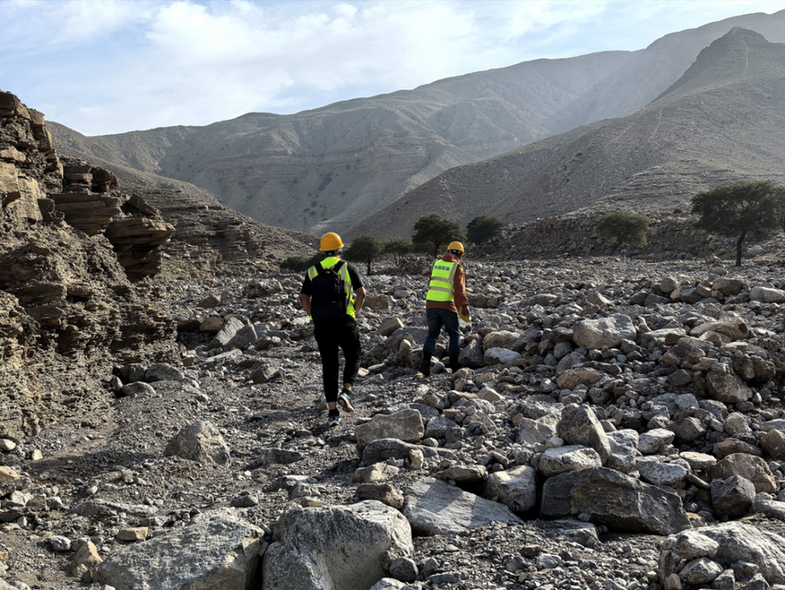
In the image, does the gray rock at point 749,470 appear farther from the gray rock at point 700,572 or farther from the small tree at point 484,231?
the small tree at point 484,231

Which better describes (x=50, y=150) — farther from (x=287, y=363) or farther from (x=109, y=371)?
(x=287, y=363)

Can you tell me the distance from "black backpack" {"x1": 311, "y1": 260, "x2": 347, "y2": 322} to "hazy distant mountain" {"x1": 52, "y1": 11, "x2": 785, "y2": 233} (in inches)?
3372

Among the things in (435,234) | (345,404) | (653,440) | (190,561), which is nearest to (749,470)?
(653,440)

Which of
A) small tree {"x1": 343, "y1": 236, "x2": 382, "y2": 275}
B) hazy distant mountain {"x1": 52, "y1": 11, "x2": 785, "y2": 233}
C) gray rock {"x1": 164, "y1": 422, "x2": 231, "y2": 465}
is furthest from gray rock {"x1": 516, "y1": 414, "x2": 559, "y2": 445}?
hazy distant mountain {"x1": 52, "y1": 11, "x2": 785, "y2": 233}

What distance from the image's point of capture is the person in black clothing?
19.4 ft

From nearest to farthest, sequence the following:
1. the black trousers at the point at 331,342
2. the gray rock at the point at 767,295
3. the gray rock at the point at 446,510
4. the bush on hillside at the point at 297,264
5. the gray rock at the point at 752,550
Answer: the gray rock at the point at 752,550, the gray rock at the point at 446,510, the black trousers at the point at 331,342, the gray rock at the point at 767,295, the bush on hillside at the point at 297,264

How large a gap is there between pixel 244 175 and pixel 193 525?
426 feet

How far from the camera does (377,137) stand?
130875mm

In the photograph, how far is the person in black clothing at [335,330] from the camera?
591 cm

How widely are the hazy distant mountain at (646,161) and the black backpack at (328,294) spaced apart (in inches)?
1661

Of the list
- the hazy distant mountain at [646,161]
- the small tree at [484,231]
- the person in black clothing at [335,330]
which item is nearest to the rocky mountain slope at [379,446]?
the person in black clothing at [335,330]

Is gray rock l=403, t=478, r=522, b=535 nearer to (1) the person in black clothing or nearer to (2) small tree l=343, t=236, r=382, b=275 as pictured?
(1) the person in black clothing

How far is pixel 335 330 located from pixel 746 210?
2724cm

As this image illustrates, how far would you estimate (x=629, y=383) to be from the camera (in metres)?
5.98
